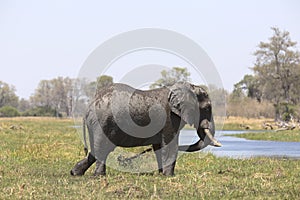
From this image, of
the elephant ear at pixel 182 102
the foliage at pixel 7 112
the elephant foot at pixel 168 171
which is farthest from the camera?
the foliage at pixel 7 112

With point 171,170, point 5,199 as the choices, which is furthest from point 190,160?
point 5,199

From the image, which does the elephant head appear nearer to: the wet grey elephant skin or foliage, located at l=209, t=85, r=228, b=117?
the wet grey elephant skin

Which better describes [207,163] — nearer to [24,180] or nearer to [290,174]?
[290,174]

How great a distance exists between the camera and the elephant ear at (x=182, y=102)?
1040 centimetres

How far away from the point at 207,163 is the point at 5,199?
6.89 metres

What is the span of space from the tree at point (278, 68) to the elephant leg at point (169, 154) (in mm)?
47392

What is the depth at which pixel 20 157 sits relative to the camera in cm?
1438

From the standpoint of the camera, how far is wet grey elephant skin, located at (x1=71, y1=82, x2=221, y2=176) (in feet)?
33.3

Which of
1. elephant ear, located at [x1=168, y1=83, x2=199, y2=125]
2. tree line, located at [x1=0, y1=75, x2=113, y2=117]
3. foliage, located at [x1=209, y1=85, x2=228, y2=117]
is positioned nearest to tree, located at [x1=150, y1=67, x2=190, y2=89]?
foliage, located at [x1=209, y1=85, x2=228, y2=117]

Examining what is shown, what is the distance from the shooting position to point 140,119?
33.8ft

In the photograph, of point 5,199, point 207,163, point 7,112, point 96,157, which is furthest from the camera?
point 7,112

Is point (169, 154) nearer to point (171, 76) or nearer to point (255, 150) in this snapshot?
point (171, 76)

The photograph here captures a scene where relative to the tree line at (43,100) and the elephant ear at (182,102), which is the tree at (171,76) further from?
the tree line at (43,100)

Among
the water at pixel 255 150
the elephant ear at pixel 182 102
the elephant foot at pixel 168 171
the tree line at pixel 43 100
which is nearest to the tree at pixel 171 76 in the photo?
the elephant ear at pixel 182 102
